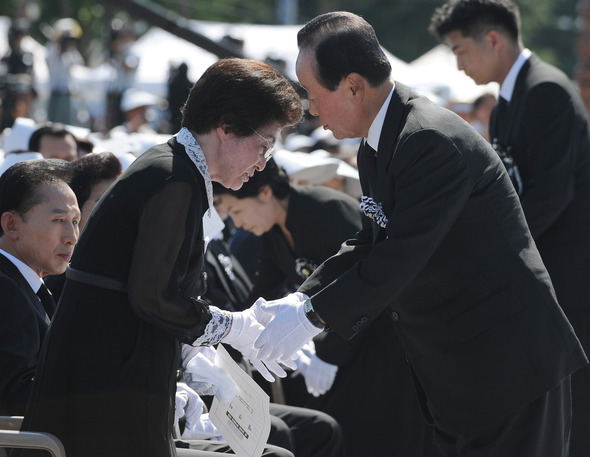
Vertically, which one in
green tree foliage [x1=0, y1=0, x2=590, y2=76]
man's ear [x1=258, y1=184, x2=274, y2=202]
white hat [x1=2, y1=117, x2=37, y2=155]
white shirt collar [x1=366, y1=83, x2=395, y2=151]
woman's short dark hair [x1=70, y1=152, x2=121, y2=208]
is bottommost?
green tree foliage [x1=0, y1=0, x2=590, y2=76]

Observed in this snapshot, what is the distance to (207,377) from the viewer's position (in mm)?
2922

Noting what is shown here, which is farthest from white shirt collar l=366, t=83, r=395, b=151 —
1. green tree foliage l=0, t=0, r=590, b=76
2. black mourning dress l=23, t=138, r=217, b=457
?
green tree foliage l=0, t=0, r=590, b=76

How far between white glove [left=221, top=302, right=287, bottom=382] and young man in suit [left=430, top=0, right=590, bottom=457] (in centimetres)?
152

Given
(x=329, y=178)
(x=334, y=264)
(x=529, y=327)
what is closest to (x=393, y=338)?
(x=334, y=264)

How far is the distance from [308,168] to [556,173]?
218 centimetres

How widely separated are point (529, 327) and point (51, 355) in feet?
4.52

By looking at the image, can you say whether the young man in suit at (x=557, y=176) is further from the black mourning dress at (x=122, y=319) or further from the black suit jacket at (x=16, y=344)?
the black suit jacket at (x=16, y=344)

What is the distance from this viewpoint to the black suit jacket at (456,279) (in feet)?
8.81

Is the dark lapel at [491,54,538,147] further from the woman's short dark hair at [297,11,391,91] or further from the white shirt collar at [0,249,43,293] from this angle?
the white shirt collar at [0,249,43,293]

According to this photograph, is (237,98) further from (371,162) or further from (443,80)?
(443,80)

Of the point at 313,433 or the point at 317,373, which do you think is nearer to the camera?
the point at 313,433

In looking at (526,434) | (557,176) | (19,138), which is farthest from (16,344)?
(19,138)

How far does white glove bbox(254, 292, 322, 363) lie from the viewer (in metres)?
2.67

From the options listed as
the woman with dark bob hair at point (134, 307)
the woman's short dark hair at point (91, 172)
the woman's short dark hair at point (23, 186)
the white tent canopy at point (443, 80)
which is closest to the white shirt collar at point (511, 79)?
the woman's short dark hair at point (91, 172)
